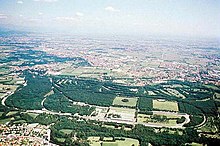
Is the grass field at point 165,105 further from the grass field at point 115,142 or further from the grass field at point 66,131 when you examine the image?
the grass field at point 66,131

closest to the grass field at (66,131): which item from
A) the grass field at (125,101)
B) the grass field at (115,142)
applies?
the grass field at (115,142)

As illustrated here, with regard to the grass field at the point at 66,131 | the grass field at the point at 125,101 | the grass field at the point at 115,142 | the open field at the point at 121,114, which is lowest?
the grass field at the point at 115,142

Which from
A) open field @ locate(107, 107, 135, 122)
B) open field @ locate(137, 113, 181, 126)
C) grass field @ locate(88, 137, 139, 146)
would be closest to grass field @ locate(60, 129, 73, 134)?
grass field @ locate(88, 137, 139, 146)

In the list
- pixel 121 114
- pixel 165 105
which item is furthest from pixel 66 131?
pixel 165 105

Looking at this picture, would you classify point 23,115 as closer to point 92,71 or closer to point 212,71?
point 92,71

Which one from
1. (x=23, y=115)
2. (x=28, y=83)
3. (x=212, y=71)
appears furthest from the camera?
(x=212, y=71)

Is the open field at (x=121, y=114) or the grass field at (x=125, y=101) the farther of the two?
the grass field at (x=125, y=101)

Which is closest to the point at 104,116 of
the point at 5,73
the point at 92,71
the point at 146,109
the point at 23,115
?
the point at 146,109
